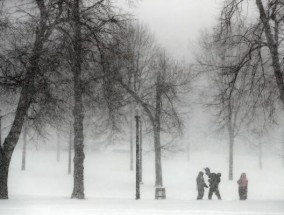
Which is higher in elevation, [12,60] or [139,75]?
[139,75]

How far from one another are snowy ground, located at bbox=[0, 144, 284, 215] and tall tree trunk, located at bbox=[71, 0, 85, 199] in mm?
943

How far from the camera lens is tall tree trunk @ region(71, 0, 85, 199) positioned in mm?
16359

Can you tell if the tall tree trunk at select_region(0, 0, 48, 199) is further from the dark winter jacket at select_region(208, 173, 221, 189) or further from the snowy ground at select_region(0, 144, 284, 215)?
the dark winter jacket at select_region(208, 173, 221, 189)

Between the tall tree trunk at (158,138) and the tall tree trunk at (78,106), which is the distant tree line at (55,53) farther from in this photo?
the tall tree trunk at (158,138)

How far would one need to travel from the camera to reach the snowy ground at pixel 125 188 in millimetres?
13984

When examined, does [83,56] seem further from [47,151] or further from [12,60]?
[47,151]

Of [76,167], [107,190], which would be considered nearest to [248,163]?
[107,190]

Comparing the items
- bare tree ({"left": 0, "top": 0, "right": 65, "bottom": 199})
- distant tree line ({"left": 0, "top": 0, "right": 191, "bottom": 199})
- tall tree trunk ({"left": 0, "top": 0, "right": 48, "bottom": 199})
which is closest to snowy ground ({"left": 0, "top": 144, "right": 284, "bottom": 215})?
tall tree trunk ({"left": 0, "top": 0, "right": 48, "bottom": 199})

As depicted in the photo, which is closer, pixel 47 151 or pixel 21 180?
pixel 21 180

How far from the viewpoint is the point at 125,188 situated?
2786cm

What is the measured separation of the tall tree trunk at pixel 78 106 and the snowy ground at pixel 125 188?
3.09 ft

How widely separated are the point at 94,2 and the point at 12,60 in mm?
4004

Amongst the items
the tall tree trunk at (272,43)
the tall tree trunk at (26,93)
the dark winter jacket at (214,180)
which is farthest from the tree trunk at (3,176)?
the tall tree trunk at (272,43)

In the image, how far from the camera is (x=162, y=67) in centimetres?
2938
